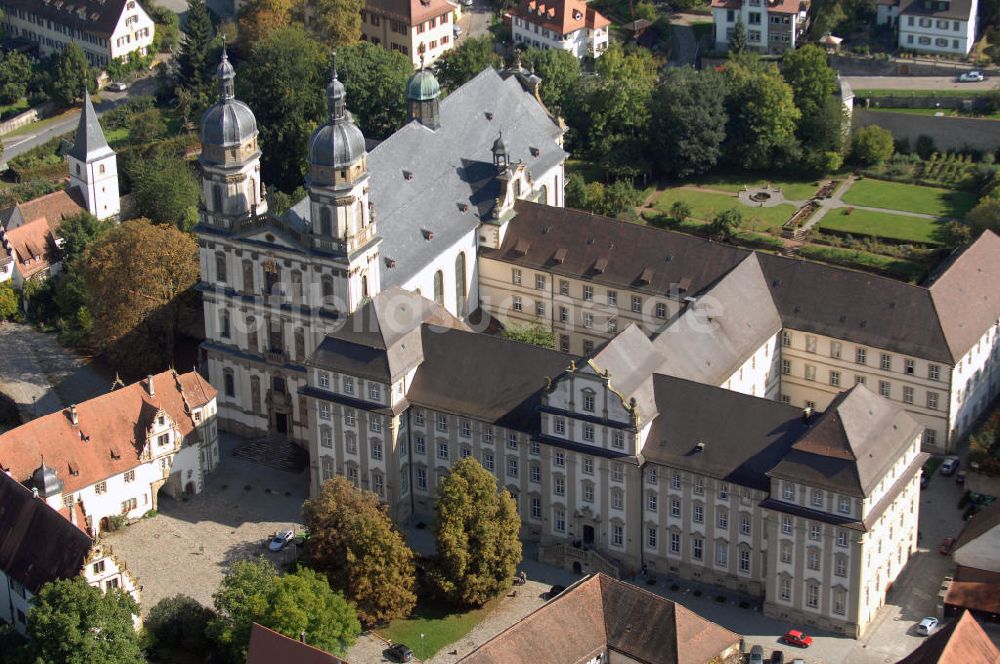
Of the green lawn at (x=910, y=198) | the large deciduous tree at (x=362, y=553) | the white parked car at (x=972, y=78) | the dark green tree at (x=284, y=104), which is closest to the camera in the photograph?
the large deciduous tree at (x=362, y=553)

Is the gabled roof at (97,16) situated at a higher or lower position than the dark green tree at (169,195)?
higher

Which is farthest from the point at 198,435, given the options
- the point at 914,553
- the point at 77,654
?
the point at 914,553

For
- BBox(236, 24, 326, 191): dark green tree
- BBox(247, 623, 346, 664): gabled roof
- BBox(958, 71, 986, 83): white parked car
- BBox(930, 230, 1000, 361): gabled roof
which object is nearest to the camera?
BBox(247, 623, 346, 664): gabled roof

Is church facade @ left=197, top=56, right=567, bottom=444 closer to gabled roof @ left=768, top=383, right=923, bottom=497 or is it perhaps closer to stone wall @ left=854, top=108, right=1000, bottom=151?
gabled roof @ left=768, top=383, right=923, bottom=497

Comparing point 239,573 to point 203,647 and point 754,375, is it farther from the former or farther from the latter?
point 754,375

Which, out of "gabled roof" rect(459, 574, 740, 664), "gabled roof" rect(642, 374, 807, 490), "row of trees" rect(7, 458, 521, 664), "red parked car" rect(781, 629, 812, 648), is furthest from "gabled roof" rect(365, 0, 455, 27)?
"gabled roof" rect(459, 574, 740, 664)

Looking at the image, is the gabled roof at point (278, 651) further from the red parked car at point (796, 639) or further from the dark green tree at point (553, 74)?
the dark green tree at point (553, 74)

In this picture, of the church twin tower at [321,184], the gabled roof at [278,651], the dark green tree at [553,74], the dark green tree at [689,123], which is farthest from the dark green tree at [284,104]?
the gabled roof at [278,651]
